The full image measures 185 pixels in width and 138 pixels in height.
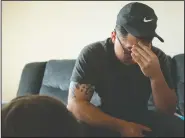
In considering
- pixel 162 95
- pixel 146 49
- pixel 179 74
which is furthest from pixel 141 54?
pixel 179 74

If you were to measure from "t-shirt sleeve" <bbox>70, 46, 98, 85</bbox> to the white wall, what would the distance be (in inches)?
28.6

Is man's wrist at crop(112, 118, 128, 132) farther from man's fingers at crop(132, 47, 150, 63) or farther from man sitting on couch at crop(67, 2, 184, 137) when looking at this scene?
man's fingers at crop(132, 47, 150, 63)

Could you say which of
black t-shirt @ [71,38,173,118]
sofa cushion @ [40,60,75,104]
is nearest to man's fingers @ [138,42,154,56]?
black t-shirt @ [71,38,173,118]

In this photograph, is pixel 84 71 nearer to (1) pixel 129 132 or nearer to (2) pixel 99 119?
(2) pixel 99 119

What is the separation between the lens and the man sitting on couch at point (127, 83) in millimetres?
948

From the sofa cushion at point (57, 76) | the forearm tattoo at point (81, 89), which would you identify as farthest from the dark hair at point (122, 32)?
the sofa cushion at point (57, 76)

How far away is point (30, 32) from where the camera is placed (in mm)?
1875

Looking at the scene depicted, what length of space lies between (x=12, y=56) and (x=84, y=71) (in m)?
0.94

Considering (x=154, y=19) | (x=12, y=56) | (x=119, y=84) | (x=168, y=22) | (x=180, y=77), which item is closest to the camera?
(x=154, y=19)

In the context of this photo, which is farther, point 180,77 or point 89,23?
point 89,23

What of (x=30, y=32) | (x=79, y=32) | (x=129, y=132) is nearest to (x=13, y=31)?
(x=30, y=32)

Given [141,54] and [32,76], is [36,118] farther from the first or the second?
[32,76]

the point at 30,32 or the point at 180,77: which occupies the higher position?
the point at 30,32

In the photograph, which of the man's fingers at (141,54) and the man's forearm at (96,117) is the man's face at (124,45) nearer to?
the man's fingers at (141,54)
